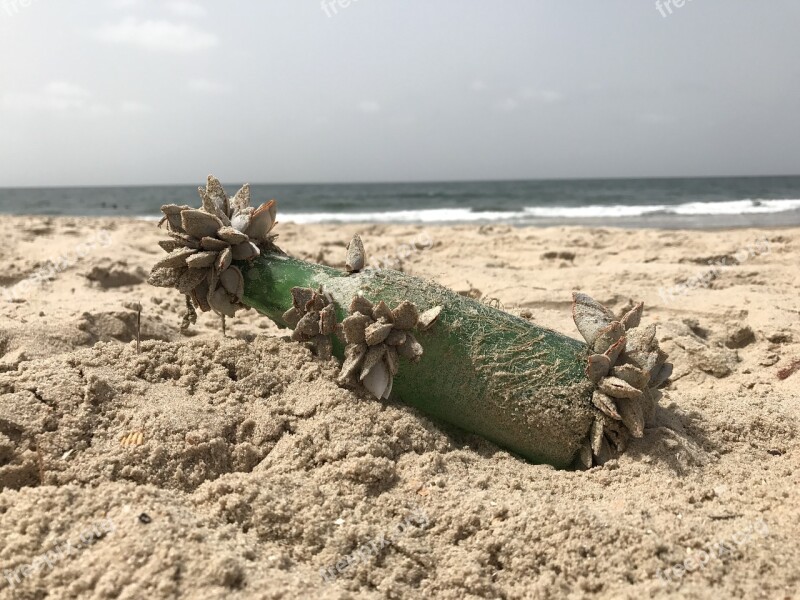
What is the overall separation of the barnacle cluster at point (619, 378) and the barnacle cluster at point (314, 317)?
0.88m

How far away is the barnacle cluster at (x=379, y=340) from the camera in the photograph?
6.07 ft

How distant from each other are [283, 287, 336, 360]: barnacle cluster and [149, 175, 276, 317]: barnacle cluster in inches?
8.6

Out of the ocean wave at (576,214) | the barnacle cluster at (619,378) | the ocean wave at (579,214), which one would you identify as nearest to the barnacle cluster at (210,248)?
the barnacle cluster at (619,378)

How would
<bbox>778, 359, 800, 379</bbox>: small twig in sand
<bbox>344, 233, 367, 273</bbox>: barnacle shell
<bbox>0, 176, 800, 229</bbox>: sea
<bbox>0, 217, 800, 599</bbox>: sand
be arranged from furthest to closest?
1. <bbox>0, 176, 800, 229</bbox>: sea
2. <bbox>778, 359, 800, 379</bbox>: small twig in sand
3. <bbox>344, 233, 367, 273</bbox>: barnacle shell
4. <bbox>0, 217, 800, 599</bbox>: sand

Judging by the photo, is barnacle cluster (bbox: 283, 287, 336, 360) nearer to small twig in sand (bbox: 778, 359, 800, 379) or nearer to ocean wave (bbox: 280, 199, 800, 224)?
small twig in sand (bbox: 778, 359, 800, 379)

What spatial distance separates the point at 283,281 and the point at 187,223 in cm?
38

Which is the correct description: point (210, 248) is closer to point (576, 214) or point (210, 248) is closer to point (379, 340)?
point (379, 340)

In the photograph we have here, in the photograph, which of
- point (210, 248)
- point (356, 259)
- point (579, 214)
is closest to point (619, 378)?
point (356, 259)

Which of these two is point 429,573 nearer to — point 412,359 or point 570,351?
point 412,359

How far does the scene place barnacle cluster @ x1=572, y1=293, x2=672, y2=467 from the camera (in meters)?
1.81

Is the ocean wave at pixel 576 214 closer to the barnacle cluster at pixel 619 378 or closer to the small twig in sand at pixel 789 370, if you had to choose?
the small twig in sand at pixel 789 370

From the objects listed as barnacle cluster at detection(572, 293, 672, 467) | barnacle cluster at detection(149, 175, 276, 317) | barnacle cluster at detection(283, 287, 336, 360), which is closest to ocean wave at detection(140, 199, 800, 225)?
barnacle cluster at detection(149, 175, 276, 317)

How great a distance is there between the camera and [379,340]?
1854mm

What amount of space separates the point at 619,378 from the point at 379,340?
0.78 m
